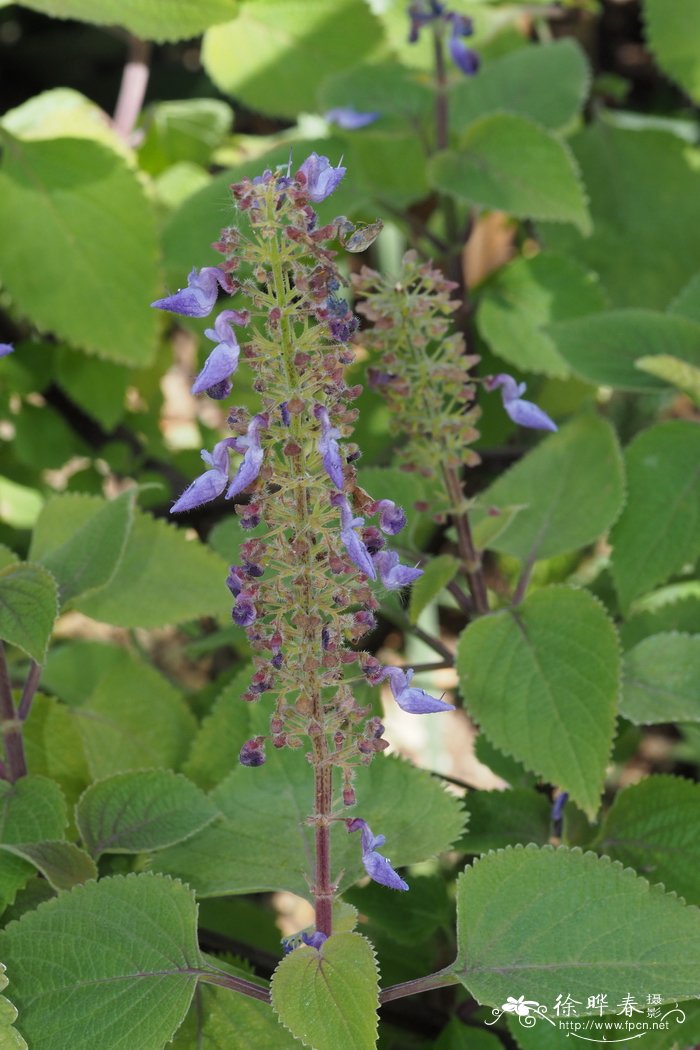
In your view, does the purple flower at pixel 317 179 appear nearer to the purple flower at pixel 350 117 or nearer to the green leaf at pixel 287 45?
the purple flower at pixel 350 117

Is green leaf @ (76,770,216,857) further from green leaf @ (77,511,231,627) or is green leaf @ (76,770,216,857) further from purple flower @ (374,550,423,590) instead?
purple flower @ (374,550,423,590)

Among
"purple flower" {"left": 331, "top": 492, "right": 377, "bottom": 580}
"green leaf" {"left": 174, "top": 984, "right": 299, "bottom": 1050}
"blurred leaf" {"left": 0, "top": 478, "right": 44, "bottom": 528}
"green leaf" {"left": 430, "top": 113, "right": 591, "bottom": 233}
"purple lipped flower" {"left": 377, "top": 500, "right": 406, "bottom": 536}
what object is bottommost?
"blurred leaf" {"left": 0, "top": 478, "right": 44, "bottom": 528}

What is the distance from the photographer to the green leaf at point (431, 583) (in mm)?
1265

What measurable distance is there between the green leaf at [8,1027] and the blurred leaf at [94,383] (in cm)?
119

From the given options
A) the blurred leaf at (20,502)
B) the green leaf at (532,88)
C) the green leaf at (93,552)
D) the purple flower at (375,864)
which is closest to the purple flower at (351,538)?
the purple flower at (375,864)

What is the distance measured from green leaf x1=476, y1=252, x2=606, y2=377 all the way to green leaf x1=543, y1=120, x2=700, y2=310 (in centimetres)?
25

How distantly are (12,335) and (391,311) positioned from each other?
1.25 meters

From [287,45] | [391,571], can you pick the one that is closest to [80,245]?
[287,45]

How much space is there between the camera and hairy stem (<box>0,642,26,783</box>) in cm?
113

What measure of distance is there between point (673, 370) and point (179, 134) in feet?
4.30

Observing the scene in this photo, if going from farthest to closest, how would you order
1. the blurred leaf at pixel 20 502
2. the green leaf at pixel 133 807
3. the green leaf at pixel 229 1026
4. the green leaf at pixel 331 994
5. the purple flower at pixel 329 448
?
the blurred leaf at pixel 20 502 → the green leaf at pixel 133 807 → the green leaf at pixel 229 1026 → the green leaf at pixel 331 994 → the purple flower at pixel 329 448

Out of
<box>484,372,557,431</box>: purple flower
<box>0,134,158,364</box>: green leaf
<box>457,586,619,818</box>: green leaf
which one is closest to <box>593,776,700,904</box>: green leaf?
<box>457,586,619,818</box>: green leaf

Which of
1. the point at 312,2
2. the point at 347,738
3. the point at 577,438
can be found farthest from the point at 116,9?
the point at 347,738

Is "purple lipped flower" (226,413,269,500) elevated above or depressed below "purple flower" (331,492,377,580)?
above
